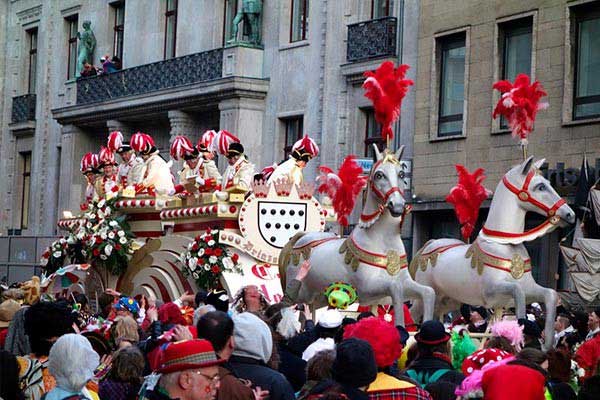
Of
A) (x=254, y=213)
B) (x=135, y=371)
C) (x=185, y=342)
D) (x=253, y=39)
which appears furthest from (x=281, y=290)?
(x=253, y=39)

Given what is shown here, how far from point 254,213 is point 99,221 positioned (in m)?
3.45

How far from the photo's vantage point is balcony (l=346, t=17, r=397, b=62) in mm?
27125

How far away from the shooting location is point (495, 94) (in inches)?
959

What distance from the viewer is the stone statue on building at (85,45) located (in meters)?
38.8

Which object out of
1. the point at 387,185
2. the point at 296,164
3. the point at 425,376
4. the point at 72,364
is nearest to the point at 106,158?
the point at 296,164

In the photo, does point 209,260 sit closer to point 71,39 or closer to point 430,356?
point 430,356

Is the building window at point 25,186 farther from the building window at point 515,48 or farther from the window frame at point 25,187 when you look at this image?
the building window at point 515,48

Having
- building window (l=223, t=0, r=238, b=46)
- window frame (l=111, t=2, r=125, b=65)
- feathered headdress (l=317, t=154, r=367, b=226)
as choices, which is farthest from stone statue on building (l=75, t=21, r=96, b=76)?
feathered headdress (l=317, t=154, r=367, b=226)

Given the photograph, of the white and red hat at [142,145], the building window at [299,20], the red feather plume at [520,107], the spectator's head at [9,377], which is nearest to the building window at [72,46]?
the building window at [299,20]

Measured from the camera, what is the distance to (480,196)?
49.0 feet

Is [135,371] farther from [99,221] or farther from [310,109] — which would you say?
[310,109]

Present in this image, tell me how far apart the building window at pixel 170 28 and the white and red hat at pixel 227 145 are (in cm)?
1748

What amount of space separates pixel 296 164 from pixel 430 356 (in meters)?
8.91

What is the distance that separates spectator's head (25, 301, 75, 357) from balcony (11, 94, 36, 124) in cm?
3501
